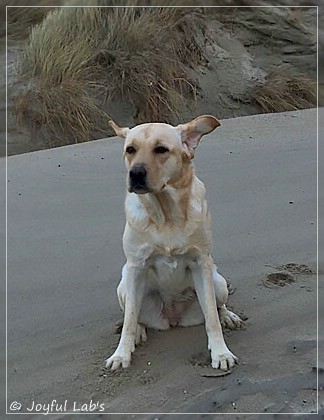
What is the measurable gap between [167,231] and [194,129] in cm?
47

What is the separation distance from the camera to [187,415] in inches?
121

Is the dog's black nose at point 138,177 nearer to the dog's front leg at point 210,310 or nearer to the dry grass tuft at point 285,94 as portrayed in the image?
the dog's front leg at point 210,310

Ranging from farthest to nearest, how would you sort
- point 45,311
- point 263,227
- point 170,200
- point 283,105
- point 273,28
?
1. point 273,28
2. point 283,105
3. point 263,227
4. point 45,311
5. point 170,200

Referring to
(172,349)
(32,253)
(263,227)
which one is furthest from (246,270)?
(32,253)

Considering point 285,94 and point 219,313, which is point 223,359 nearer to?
point 219,313

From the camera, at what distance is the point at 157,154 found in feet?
10.5

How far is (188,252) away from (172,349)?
50 centimetres

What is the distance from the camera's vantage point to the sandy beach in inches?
128

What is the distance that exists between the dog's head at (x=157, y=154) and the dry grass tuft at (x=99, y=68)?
163 inches

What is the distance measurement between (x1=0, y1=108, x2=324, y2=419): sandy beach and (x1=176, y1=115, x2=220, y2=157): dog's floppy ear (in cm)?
95

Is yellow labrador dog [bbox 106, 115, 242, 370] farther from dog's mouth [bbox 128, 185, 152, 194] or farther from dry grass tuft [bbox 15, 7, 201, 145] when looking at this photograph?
dry grass tuft [bbox 15, 7, 201, 145]

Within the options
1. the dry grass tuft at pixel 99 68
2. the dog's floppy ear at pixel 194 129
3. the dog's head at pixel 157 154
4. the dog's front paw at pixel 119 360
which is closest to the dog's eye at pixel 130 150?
the dog's head at pixel 157 154

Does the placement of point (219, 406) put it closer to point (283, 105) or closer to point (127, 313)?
point (127, 313)

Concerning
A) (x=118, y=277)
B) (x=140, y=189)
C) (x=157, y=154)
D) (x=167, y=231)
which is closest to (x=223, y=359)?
(x=167, y=231)
